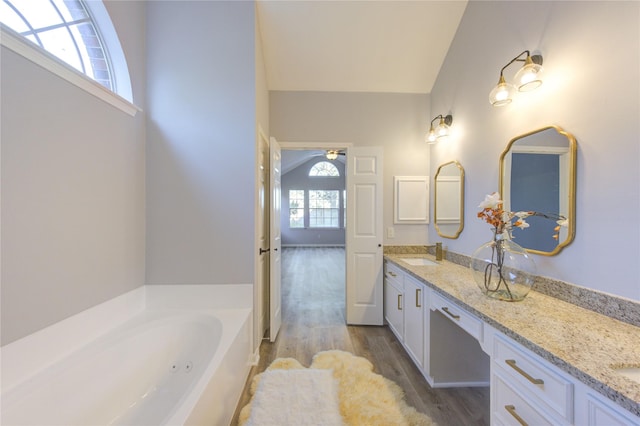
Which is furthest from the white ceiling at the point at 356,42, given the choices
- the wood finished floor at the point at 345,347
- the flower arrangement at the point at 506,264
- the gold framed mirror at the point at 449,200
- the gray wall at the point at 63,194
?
the wood finished floor at the point at 345,347

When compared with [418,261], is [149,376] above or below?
below

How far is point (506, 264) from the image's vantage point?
1.49 m

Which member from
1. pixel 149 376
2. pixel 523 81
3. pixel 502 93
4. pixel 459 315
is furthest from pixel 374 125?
pixel 149 376

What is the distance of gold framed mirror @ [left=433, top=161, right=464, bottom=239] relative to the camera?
2.43m

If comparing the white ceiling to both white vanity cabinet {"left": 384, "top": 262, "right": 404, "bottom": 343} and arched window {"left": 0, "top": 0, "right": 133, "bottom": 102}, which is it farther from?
white vanity cabinet {"left": 384, "top": 262, "right": 404, "bottom": 343}

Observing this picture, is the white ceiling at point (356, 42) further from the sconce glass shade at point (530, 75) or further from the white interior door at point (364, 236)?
the sconce glass shade at point (530, 75)

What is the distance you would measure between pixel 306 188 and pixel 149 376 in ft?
26.3

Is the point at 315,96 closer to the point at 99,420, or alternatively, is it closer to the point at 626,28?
the point at 626,28

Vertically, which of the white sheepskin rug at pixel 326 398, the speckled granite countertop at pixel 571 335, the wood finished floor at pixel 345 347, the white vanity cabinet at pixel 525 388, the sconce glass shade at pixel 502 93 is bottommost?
the wood finished floor at pixel 345 347

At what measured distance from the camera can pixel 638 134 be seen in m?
1.10

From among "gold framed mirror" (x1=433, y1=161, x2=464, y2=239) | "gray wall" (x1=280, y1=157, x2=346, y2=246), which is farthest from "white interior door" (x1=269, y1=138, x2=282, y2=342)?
"gray wall" (x1=280, y1=157, x2=346, y2=246)

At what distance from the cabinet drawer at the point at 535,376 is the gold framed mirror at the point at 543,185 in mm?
739

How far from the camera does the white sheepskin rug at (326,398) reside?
1.58 meters

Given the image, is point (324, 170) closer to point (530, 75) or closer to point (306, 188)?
point (306, 188)
